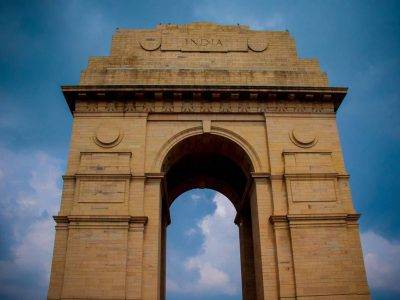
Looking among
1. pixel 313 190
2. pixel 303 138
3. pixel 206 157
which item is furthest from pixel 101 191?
pixel 303 138

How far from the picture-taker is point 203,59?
2317 centimetres

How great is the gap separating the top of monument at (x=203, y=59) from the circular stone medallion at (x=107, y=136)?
8.39 feet

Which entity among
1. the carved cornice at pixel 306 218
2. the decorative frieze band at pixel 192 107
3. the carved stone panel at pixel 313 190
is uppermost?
the decorative frieze band at pixel 192 107

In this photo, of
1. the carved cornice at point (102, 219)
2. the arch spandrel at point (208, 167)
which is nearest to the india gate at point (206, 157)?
the carved cornice at point (102, 219)

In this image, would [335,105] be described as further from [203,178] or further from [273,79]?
[203,178]

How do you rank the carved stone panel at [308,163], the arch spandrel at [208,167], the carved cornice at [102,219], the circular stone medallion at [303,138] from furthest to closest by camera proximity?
the arch spandrel at [208,167], the circular stone medallion at [303,138], the carved stone panel at [308,163], the carved cornice at [102,219]

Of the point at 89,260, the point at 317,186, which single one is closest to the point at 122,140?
the point at 89,260

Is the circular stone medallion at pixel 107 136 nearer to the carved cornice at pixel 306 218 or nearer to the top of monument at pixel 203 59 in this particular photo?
the top of monument at pixel 203 59

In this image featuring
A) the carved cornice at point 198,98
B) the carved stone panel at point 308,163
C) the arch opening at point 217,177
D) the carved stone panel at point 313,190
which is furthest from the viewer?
the arch opening at point 217,177

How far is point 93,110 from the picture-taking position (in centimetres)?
2097

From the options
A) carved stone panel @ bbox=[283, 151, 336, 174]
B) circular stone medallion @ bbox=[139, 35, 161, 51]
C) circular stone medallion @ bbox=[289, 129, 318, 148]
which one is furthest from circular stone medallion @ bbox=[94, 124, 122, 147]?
circular stone medallion @ bbox=[289, 129, 318, 148]

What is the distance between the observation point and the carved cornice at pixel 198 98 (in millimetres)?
20781

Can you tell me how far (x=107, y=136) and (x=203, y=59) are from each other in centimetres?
702

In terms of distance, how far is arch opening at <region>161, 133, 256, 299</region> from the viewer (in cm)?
2141
